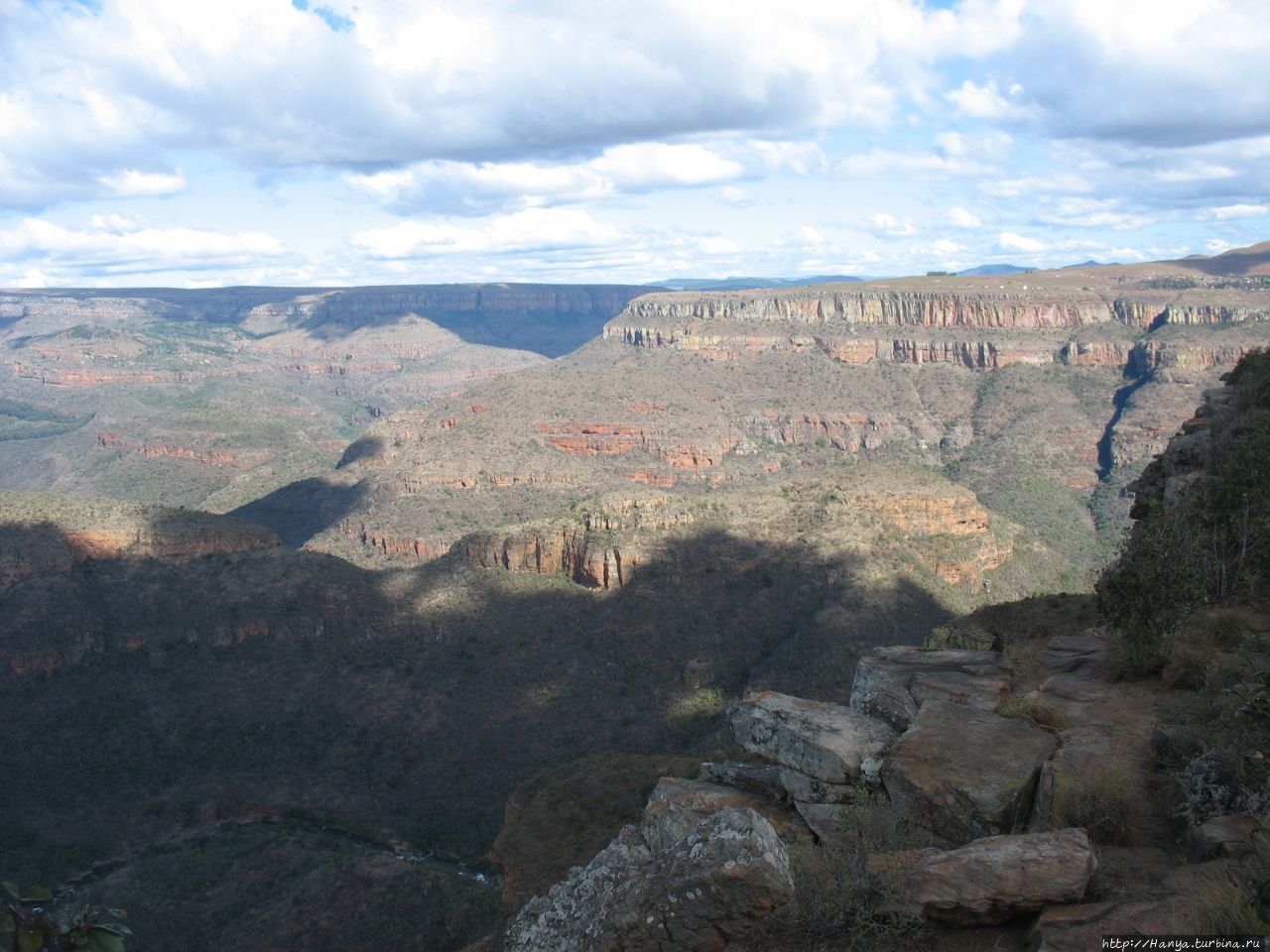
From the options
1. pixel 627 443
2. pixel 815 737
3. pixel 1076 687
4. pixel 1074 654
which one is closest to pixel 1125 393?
pixel 627 443

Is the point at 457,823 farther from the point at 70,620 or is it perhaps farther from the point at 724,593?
the point at 70,620

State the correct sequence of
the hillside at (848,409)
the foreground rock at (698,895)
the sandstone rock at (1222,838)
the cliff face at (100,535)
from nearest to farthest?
the sandstone rock at (1222,838)
the foreground rock at (698,895)
the cliff face at (100,535)
the hillside at (848,409)

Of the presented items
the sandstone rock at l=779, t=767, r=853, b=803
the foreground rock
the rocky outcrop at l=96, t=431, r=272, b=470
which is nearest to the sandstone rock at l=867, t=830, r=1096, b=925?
the foreground rock

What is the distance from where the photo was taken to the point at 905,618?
5700 cm

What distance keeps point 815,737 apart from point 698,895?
455 centimetres

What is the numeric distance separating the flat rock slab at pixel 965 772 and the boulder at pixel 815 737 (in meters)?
0.50

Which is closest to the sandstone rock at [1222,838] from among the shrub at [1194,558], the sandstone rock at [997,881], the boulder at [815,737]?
the sandstone rock at [997,881]

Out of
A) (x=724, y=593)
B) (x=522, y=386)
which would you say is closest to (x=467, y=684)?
(x=724, y=593)

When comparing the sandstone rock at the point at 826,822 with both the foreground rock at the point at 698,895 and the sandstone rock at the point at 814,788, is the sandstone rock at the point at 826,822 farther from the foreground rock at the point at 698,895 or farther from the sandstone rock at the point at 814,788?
the foreground rock at the point at 698,895

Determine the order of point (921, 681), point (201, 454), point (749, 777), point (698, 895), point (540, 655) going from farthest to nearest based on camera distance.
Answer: point (201, 454)
point (540, 655)
point (921, 681)
point (749, 777)
point (698, 895)

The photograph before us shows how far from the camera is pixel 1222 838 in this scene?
9.73 metres

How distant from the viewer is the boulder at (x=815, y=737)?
516 inches

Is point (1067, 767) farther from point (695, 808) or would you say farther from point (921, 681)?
point (695, 808)

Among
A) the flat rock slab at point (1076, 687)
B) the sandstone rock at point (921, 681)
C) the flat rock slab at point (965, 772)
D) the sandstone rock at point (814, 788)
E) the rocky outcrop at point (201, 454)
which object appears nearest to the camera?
the flat rock slab at point (965, 772)
